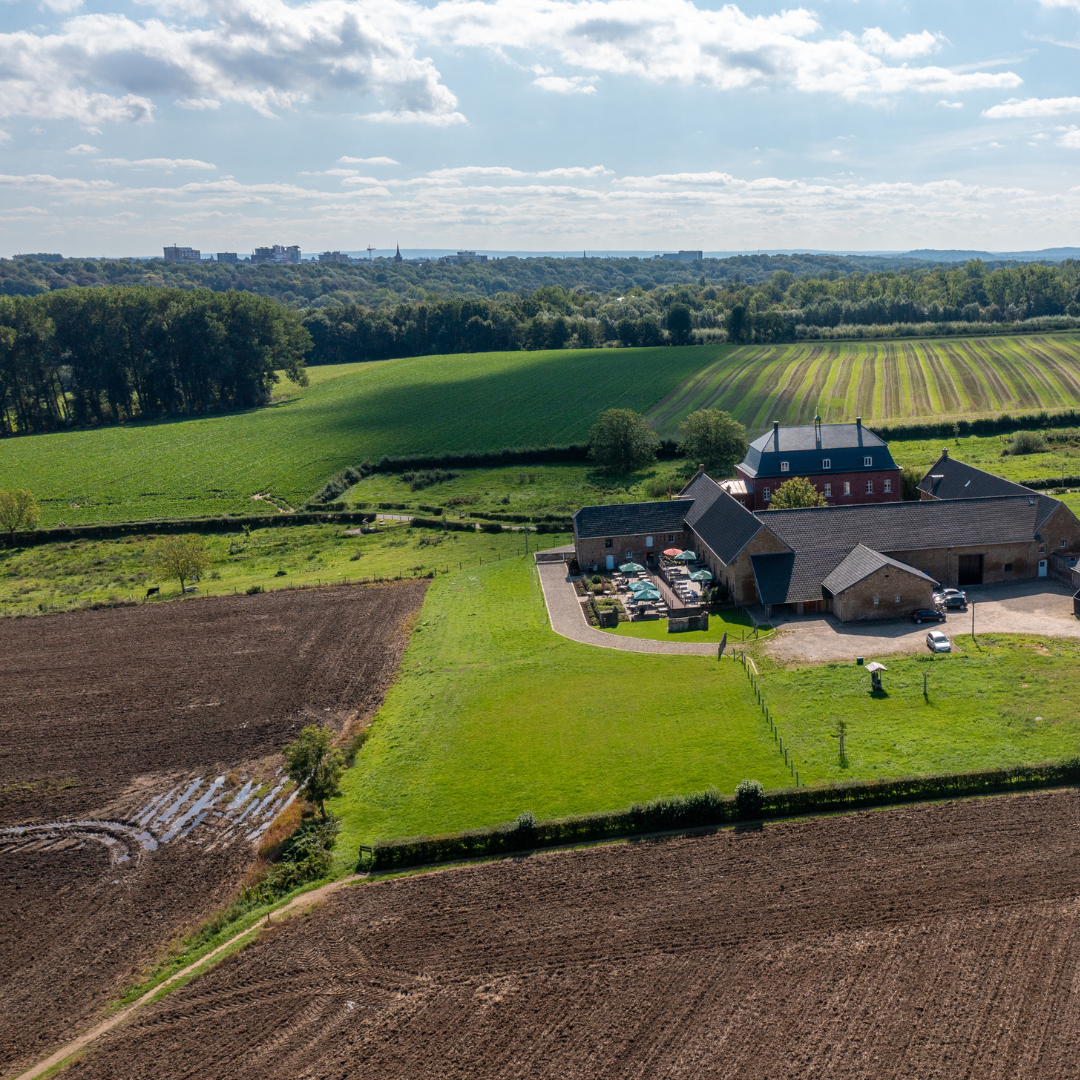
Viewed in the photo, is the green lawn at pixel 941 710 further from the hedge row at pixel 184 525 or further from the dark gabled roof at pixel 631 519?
the hedge row at pixel 184 525

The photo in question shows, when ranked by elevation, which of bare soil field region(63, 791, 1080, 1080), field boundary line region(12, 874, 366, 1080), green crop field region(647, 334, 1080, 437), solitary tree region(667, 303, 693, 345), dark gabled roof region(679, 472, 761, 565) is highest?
solitary tree region(667, 303, 693, 345)

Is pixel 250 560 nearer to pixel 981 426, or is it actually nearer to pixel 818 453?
pixel 818 453

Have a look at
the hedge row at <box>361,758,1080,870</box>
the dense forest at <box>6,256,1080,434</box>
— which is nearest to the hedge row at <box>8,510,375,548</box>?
the dense forest at <box>6,256,1080,434</box>

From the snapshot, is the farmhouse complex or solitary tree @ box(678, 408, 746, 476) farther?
solitary tree @ box(678, 408, 746, 476)

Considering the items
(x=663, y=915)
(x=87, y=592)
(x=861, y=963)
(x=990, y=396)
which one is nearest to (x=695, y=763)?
(x=663, y=915)

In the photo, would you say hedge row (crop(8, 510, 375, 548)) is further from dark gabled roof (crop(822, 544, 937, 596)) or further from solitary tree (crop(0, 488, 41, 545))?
dark gabled roof (crop(822, 544, 937, 596))

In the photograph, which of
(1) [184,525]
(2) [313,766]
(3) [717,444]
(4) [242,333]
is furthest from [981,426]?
(4) [242,333]

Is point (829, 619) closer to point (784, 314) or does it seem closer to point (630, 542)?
point (630, 542)

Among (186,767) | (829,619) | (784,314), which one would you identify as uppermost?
(784,314)
